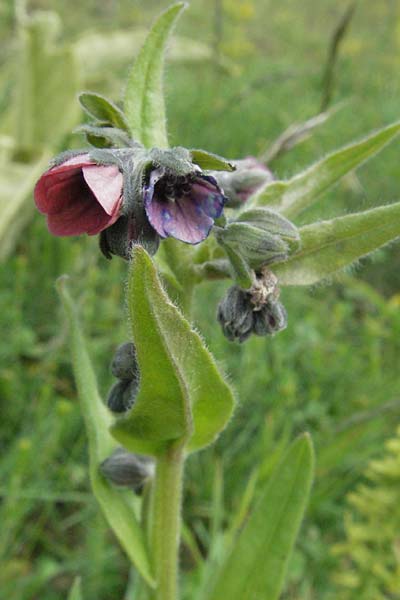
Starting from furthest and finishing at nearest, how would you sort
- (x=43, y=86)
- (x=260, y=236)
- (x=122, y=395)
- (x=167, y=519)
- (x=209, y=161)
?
1. (x=43, y=86)
2. (x=167, y=519)
3. (x=122, y=395)
4. (x=260, y=236)
5. (x=209, y=161)

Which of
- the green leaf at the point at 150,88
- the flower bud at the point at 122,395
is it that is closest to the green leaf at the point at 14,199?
the green leaf at the point at 150,88

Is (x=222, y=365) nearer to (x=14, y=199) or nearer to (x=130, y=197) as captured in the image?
(x=130, y=197)

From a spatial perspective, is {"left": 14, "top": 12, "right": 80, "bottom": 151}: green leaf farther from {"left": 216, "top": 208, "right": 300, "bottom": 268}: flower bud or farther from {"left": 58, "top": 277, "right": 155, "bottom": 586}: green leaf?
{"left": 216, "top": 208, "right": 300, "bottom": 268}: flower bud

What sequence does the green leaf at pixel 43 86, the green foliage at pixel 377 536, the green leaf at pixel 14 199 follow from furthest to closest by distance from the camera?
the green leaf at pixel 43 86 < the green leaf at pixel 14 199 < the green foliage at pixel 377 536

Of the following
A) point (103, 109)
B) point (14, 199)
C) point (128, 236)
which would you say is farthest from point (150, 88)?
point (14, 199)

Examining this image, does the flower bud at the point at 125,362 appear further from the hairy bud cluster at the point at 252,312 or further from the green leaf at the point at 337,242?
the green leaf at the point at 337,242

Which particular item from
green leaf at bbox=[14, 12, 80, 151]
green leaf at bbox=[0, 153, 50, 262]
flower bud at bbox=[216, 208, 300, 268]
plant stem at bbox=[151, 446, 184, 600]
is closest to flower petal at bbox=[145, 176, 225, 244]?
flower bud at bbox=[216, 208, 300, 268]
